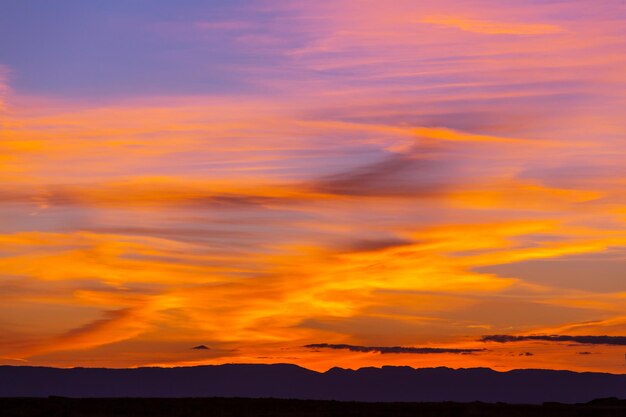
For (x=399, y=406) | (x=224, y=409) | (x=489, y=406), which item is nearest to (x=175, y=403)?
(x=224, y=409)

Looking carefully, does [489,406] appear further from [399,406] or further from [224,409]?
[224,409]

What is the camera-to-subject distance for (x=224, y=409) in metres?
93.3

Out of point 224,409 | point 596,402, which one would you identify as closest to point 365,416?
point 224,409

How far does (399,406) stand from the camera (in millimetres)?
105125

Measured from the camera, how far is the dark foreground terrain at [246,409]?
8719cm

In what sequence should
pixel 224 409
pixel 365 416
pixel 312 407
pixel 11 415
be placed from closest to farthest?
1. pixel 11 415
2. pixel 365 416
3. pixel 224 409
4. pixel 312 407

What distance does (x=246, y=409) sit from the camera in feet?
309

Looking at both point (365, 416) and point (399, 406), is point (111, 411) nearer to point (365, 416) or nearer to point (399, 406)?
point (365, 416)

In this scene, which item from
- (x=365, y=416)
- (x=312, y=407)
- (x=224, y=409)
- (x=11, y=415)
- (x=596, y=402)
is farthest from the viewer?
(x=596, y=402)

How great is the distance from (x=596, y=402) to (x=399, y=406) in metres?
31.3

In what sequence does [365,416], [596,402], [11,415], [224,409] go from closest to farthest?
[11,415], [365,416], [224,409], [596,402]

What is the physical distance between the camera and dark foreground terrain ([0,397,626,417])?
87188 mm

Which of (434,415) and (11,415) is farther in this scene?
(434,415)

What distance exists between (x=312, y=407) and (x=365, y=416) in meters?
13.4
